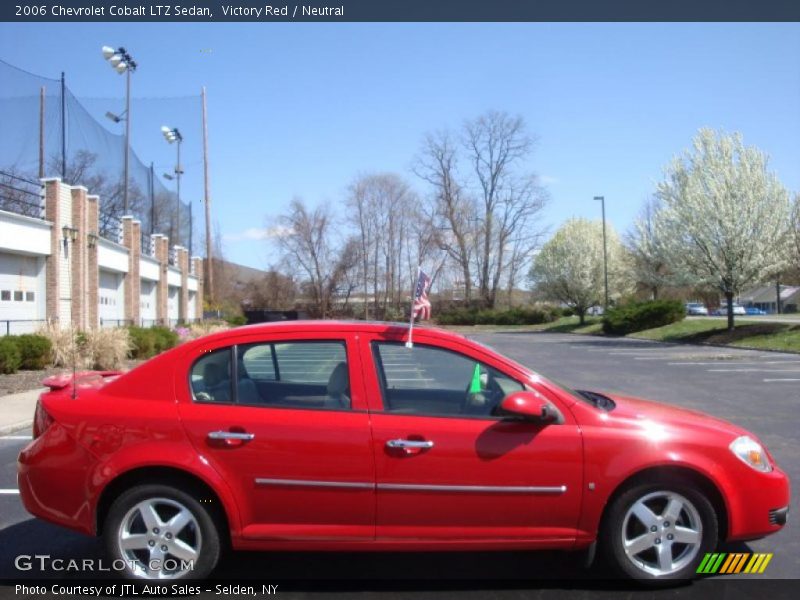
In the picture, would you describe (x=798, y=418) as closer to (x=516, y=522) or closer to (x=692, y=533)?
(x=692, y=533)

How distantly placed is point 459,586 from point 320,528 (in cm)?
90

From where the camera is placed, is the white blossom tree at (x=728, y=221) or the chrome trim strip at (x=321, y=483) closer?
the chrome trim strip at (x=321, y=483)

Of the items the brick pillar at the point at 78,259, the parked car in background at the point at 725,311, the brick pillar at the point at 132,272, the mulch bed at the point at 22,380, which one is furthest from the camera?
the parked car in background at the point at 725,311

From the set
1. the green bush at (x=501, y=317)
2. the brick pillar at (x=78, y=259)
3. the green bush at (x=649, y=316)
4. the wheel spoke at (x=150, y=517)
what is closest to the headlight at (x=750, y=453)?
the wheel spoke at (x=150, y=517)

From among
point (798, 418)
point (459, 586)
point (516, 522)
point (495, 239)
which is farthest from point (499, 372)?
point (495, 239)

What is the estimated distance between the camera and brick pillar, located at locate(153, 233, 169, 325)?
41.2 meters

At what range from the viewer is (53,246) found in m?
24.4

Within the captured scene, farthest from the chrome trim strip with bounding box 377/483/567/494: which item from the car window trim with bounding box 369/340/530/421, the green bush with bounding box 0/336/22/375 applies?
the green bush with bounding box 0/336/22/375

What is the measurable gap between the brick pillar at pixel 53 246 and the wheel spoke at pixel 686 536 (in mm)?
23941

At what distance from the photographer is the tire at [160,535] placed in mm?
4094

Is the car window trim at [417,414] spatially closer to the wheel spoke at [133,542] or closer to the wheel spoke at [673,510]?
the wheel spoke at [673,510]

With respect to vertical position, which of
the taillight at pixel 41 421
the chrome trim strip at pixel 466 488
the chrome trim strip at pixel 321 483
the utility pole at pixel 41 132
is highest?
the utility pole at pixel 41 132

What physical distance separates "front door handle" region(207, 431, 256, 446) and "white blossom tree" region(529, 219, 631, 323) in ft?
188

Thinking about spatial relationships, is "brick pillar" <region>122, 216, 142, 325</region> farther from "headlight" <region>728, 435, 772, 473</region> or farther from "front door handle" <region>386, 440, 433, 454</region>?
"headlight" <region>728, 435, 772, 473</region>
